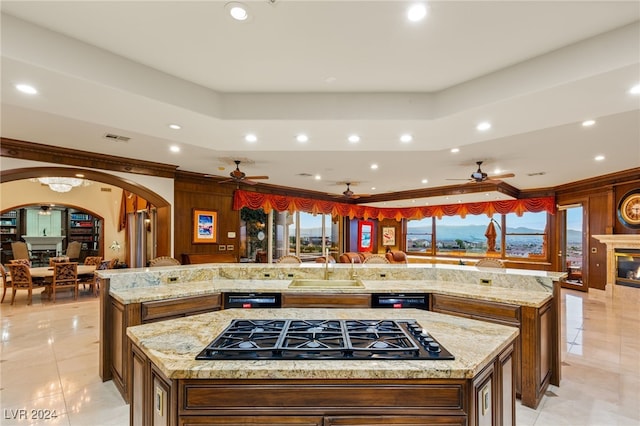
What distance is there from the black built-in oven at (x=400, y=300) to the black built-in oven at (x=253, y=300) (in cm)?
95

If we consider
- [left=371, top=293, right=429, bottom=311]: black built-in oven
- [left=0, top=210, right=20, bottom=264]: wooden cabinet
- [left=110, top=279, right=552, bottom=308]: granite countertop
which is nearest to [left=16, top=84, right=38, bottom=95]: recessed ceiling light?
[left=110, top=279, right=552, bottom=308]: granite countertop

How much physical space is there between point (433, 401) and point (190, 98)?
10.4 feet

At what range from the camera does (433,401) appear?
1239 mm

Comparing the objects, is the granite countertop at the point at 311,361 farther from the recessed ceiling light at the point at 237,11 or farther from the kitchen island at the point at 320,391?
the recessed ceiling light at the point at 237,11

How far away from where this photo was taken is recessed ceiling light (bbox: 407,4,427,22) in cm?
204

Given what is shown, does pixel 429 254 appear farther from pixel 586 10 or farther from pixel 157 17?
pixel 157 17

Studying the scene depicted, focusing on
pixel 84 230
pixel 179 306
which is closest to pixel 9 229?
pixel 84 230

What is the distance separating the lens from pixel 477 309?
288 cm

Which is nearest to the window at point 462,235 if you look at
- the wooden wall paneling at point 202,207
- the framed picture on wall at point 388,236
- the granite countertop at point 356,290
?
the framed picture on wall at point 388,236

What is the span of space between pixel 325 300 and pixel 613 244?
7.37m

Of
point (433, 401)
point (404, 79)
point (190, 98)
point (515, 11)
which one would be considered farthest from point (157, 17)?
point (433, 401)

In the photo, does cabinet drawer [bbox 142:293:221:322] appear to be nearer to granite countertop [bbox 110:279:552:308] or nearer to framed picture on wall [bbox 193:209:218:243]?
granite countertop [bbox 110:279:552:308]

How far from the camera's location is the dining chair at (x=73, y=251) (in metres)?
11.3

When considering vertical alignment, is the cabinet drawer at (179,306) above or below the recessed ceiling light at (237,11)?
below
